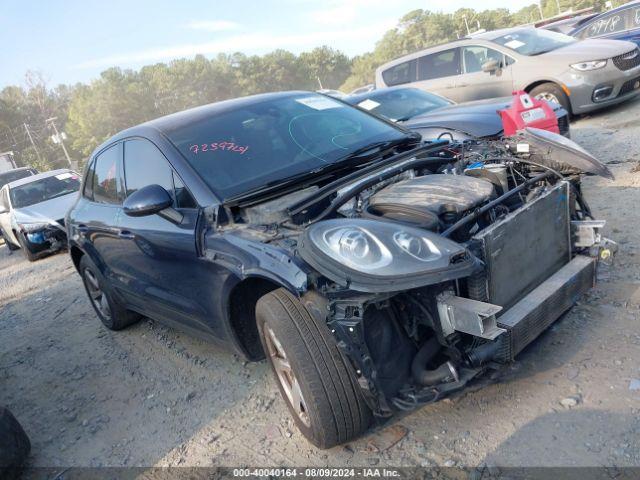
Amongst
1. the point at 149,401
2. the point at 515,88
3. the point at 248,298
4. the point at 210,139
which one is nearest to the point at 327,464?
the point at 248,298

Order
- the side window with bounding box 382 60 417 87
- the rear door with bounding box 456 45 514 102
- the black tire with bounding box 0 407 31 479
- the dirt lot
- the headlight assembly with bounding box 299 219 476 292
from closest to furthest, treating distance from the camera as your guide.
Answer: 1. the headlight assembly with bounding box 299 219 476 292
2. the dirt lot
3. the black tire with bounding box 0 407 31 479
4. the rear door with bounding box 456 45 514 102
5. the side window with bounding box 382 60 417 87

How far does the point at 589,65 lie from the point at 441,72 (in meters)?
2.58

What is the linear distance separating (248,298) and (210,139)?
108 centimetres

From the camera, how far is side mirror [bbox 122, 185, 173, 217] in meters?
3.12

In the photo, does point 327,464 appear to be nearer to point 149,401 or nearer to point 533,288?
point 533,288

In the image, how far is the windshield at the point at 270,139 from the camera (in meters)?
3.25

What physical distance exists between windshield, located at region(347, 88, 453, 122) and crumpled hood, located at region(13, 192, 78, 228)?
5576 millimetres

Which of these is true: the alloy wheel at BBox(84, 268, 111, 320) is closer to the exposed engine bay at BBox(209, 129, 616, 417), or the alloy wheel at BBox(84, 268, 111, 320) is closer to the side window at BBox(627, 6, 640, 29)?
the exposed engine bay at BBox(209, 129, 616, 417)

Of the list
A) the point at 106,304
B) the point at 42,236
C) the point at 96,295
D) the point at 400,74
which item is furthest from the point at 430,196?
the point at 42,236

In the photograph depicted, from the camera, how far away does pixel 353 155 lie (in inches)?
135

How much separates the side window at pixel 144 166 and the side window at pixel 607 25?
10982mm

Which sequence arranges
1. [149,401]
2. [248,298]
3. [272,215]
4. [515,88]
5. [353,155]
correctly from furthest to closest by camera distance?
[515,88] → [149,401] → [353,155] → [248,298] → [272,215]

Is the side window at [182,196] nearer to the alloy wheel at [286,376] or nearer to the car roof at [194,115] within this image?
the car roof at [194,115]

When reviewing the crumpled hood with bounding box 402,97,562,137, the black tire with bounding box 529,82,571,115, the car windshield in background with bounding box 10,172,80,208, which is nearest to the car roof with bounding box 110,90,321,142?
the crumpled hood with bounding box 402,97,562,137
